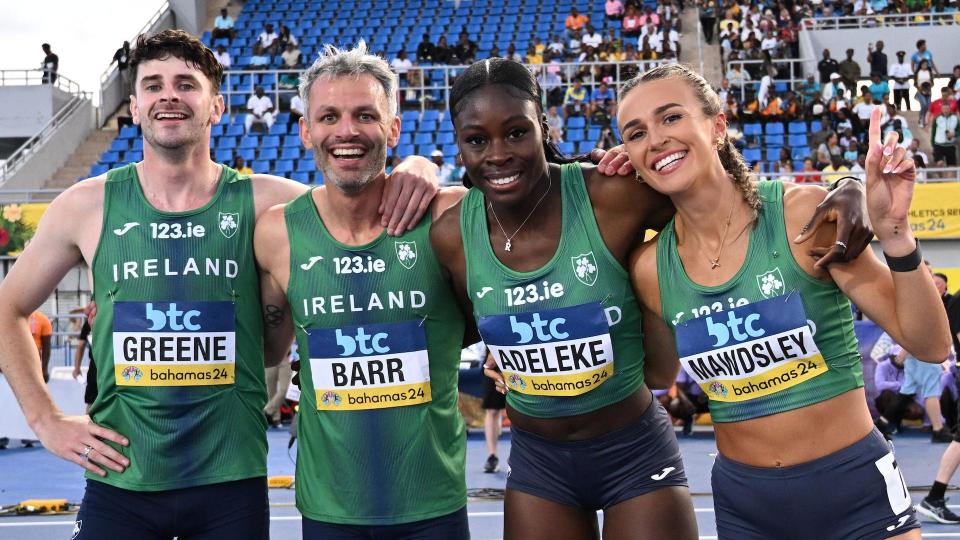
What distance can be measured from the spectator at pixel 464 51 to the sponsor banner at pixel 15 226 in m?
9.56

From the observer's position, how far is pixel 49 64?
78.0 feet

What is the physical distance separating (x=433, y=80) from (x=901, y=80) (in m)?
9.30

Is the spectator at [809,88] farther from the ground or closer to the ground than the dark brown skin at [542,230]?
farther from the ground

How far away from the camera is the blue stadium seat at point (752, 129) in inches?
740

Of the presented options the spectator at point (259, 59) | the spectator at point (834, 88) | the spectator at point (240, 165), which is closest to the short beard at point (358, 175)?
the spectator at point (240, 165)

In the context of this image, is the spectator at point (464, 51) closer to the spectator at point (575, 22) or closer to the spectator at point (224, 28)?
the spectator at point (575, 22)

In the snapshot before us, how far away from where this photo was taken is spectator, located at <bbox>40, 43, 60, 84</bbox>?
23688 millimetres

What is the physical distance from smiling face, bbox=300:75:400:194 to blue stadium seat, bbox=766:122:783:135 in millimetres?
16571

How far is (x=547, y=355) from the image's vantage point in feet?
10.5


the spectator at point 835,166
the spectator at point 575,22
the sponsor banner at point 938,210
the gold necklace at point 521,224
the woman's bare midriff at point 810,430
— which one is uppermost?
the spectator at point 575,22

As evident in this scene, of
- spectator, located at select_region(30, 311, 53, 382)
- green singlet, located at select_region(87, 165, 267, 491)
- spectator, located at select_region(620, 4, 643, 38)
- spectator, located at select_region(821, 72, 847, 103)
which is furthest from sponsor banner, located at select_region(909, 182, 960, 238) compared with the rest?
green singlet, located at select_region(87, 165, 267, 491)

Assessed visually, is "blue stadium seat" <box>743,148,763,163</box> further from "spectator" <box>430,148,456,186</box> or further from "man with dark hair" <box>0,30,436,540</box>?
"man with dark hair" <box>0,30,436,540</box>

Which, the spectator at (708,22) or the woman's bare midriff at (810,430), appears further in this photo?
the spectator at (708,22)

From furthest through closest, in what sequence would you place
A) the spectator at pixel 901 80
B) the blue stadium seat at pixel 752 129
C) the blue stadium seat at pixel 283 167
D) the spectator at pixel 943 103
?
the spectator at pixel 901 80 < the blue stadium seat at pixel 283 167 < the blue stadium seat at pixel 752 129 < the spectator at pixel 943 103
